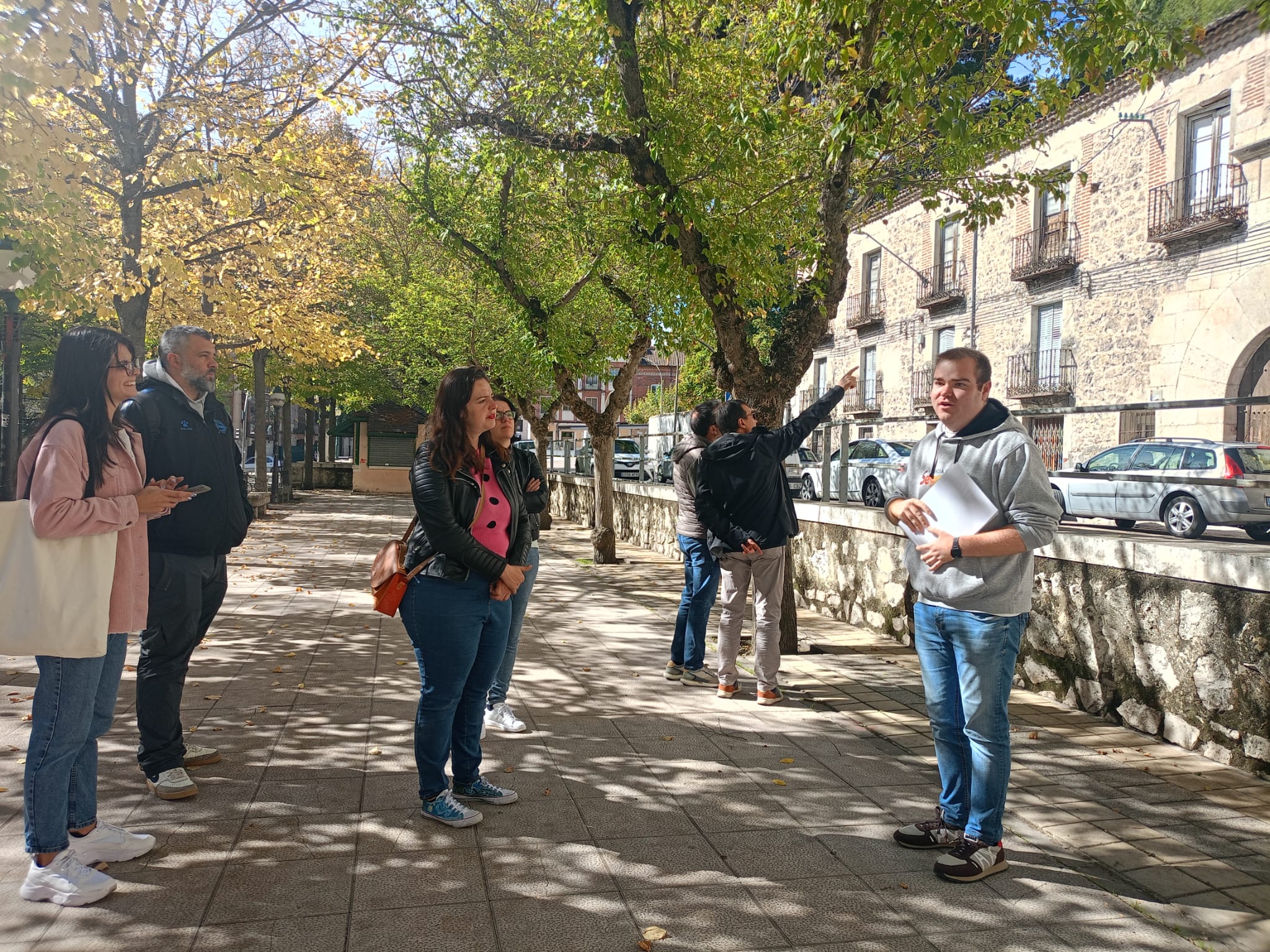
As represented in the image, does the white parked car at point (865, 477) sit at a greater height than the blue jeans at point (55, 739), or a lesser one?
greater

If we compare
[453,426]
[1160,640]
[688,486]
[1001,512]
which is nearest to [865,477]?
[688,486]

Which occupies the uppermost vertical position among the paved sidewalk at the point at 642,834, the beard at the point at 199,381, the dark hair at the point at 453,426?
the beard at the point at 199,381

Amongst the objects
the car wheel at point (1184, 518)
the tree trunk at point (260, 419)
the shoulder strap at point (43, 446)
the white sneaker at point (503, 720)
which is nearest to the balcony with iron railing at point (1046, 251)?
the car wheel at point (1184, 518)

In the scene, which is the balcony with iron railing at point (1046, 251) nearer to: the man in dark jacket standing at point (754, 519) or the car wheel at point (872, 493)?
the car wheel at point (872, 493)

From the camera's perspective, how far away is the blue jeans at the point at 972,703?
349cm

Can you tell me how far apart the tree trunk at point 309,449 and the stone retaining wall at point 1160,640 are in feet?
99.4

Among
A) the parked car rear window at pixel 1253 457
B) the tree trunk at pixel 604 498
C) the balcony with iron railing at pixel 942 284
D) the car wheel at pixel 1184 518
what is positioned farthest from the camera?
the balcony with iron railing at pixel 942 284

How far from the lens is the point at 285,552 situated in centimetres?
1448

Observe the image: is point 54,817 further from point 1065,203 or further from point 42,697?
point 1065,203

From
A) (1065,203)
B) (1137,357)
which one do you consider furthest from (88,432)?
(1065,203)

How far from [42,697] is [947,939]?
315 cm

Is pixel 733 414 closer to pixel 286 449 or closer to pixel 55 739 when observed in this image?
pixel 55 739

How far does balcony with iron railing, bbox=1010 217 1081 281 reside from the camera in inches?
875

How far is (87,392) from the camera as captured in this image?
339 centimetres
